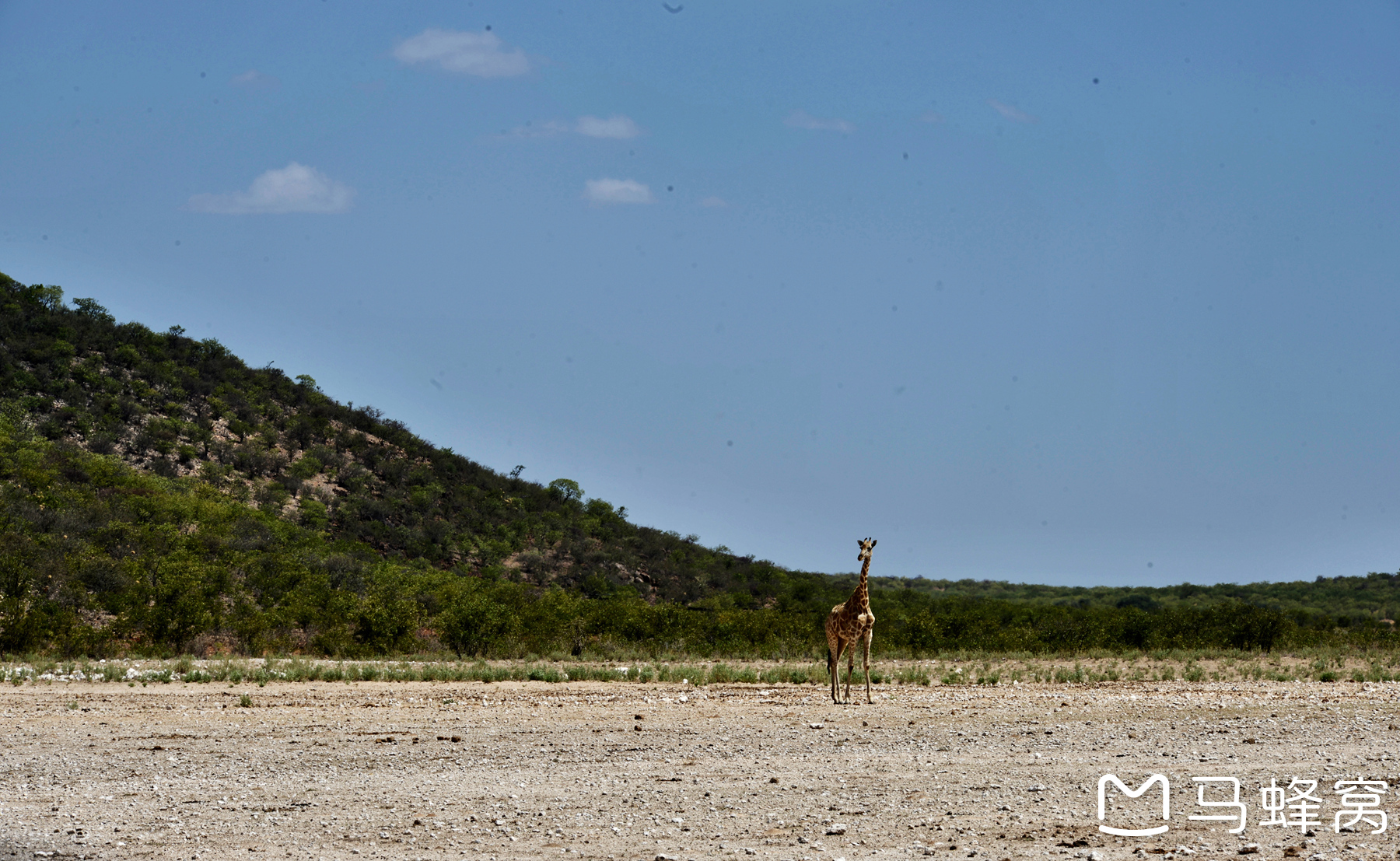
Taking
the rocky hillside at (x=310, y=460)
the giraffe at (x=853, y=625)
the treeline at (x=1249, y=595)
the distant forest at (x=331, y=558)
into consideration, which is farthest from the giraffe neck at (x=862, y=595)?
the treeline at (x=1249, y=595)

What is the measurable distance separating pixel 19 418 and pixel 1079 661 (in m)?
35.1

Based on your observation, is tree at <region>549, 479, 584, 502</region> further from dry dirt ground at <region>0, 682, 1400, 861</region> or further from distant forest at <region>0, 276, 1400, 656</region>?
dry dirt ground at <region>0, 682, 1400, 861</region>

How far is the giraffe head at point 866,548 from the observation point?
15469 millimetres

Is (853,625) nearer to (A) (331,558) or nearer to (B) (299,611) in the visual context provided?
(B) (299,611)

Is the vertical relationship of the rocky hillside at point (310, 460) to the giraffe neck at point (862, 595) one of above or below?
above

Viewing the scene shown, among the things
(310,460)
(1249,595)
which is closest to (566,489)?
(310,460)

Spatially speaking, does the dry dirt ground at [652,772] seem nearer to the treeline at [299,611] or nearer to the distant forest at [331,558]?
the treeline at [299,611]

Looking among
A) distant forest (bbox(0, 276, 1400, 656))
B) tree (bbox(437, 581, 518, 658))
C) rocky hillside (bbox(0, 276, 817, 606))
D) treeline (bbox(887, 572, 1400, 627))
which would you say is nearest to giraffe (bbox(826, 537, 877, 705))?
distant forest (bbox(0, 276, 1400, 656))

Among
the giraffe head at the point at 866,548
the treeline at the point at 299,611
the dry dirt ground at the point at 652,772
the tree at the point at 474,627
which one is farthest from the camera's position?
the tree at the point at 474,627

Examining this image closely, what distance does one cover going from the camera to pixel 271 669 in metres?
19.6

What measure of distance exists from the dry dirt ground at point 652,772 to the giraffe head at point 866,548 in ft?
6.55

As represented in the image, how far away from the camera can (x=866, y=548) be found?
15.5m

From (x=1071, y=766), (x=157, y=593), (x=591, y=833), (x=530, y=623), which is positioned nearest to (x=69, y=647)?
(x=157, y=593)

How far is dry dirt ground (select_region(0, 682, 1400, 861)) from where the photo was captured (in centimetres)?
845
